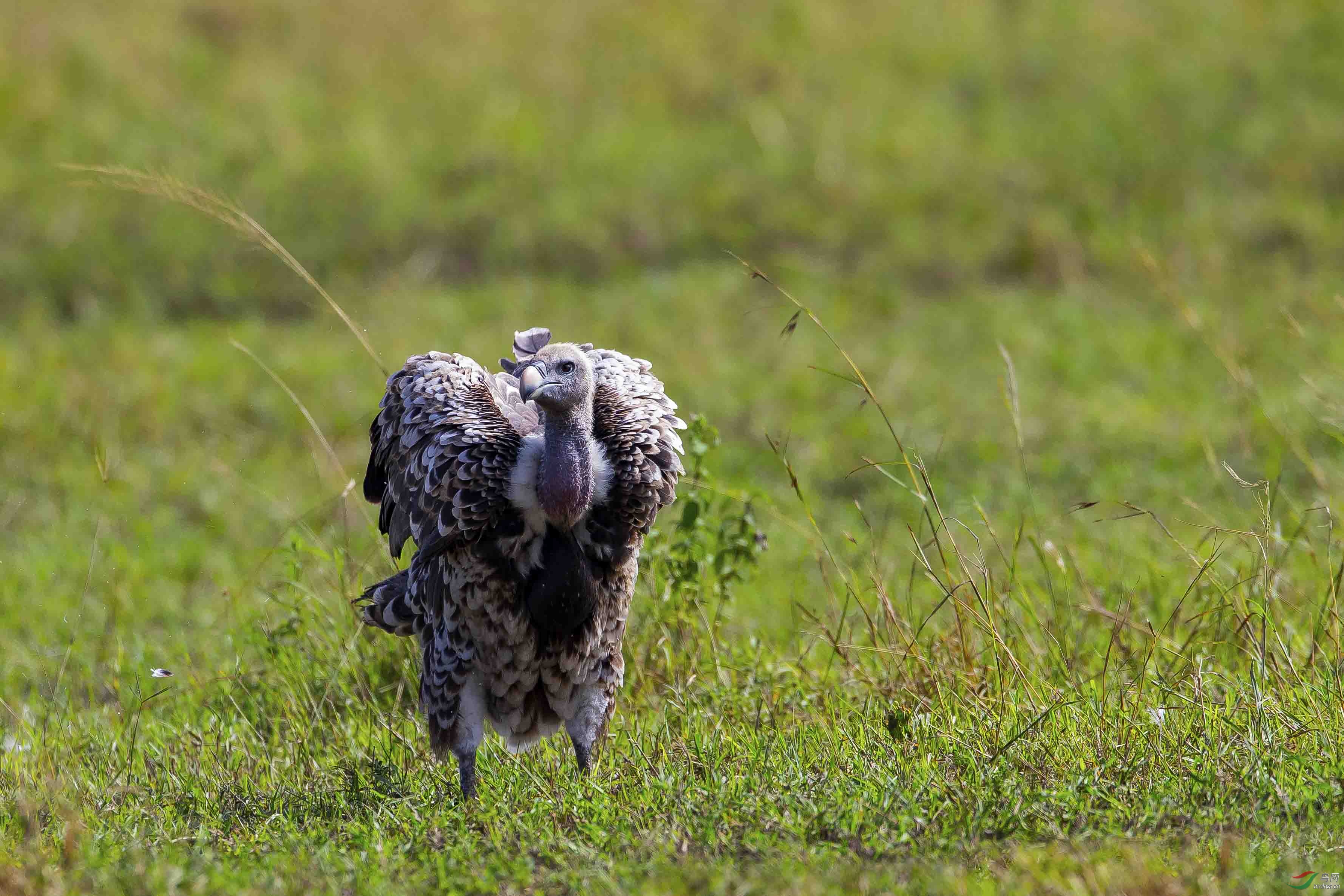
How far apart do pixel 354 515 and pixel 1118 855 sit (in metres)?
4.70

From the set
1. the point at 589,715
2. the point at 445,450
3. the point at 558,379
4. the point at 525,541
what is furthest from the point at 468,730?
the point at 558,379

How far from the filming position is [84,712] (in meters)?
4.52

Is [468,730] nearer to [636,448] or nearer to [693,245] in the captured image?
[636,448]

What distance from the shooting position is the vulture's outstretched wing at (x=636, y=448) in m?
3.72

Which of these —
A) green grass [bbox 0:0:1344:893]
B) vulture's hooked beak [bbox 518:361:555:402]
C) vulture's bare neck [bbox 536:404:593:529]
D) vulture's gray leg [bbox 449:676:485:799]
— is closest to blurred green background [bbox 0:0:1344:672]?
green grass [bbox 0:0:1344:893]

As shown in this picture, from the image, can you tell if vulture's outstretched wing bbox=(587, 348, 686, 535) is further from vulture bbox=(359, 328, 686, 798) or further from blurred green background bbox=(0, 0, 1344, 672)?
blurred green background bbox=(0, 0, 1344, 672)

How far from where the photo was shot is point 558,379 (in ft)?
11.7

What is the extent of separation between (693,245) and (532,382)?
21.9 feet

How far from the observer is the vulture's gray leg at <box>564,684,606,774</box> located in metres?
3.89

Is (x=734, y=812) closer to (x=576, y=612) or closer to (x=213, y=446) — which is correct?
(x=576, y=612)

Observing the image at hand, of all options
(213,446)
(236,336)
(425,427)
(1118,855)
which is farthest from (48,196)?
(1118,855)

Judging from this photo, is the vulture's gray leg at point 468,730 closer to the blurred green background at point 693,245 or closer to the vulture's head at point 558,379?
the vulture's head at point 558,379

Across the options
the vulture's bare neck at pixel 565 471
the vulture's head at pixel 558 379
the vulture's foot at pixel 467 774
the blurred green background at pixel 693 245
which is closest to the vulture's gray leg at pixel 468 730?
the vulture's foot at pixel 467 774

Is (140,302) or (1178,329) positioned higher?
(1178,329)
